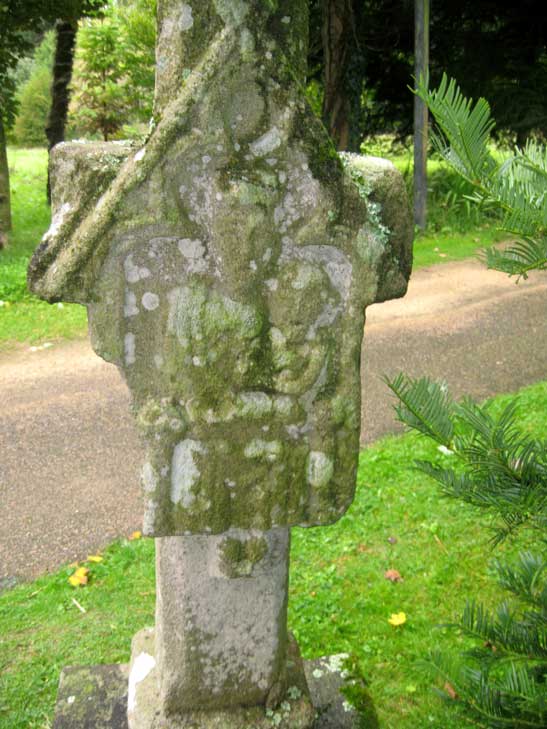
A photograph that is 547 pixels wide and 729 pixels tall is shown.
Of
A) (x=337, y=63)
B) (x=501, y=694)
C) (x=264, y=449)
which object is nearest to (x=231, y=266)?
(x=264, y=449)

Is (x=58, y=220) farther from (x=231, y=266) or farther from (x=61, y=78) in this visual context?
(x=61, y=78)

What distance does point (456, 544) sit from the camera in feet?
13.7

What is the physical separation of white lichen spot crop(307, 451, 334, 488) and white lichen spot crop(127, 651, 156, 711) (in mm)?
1161

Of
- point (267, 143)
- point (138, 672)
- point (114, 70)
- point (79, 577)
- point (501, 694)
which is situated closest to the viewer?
point (267, 143)

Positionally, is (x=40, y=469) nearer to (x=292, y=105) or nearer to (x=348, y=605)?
(x=348, y=605)

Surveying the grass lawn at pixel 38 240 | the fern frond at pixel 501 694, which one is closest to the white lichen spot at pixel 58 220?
the fern frond at pixel 501 694

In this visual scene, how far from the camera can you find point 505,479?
1972 millimetres

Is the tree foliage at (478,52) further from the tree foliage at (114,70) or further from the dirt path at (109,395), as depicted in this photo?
the dirt path at (109,395)

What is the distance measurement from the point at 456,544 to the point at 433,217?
772 centimetres

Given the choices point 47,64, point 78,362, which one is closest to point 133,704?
point 78,362

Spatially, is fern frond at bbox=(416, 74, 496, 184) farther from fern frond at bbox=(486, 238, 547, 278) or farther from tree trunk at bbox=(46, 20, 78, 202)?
tree trunk at bbox=(46, 20, 78, 202)

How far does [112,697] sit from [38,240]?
853cm

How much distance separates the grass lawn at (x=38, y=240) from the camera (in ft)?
23.4

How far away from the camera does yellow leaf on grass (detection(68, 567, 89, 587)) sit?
3.87 metres
